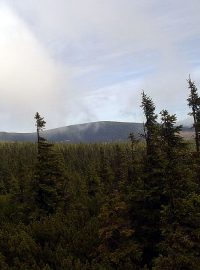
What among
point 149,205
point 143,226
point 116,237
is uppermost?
point 149,205

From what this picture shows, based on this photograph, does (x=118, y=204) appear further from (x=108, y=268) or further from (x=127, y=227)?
(x=108, y=268)

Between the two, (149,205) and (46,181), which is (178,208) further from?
(46,181)

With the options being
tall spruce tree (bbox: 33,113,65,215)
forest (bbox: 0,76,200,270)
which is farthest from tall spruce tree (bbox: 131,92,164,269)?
tall spruce tree (bbox: 33,113,65,215)

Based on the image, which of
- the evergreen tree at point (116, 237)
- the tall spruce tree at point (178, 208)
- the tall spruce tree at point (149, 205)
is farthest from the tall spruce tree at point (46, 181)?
the tall spruce tree at point (178, 208)

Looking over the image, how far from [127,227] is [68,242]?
581cm

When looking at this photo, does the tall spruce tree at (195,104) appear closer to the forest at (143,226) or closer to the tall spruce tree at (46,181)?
the forest at (143,226)

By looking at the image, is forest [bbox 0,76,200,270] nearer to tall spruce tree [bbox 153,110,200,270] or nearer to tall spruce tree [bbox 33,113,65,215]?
tall spruce tree [bbox 153,110,200,270]

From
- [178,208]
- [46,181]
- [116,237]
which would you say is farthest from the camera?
[46,181]

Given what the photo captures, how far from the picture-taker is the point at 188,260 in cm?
1950

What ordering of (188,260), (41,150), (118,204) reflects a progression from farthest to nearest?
(41,150), (118,204), (188,260)

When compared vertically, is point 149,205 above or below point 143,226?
above

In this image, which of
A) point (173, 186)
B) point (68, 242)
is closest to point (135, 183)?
point (173, 186)

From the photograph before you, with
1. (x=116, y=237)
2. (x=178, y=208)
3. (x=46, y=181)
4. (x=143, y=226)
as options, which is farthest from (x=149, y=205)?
(x=46, y=181)

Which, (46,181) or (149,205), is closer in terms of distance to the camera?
(149,205)
